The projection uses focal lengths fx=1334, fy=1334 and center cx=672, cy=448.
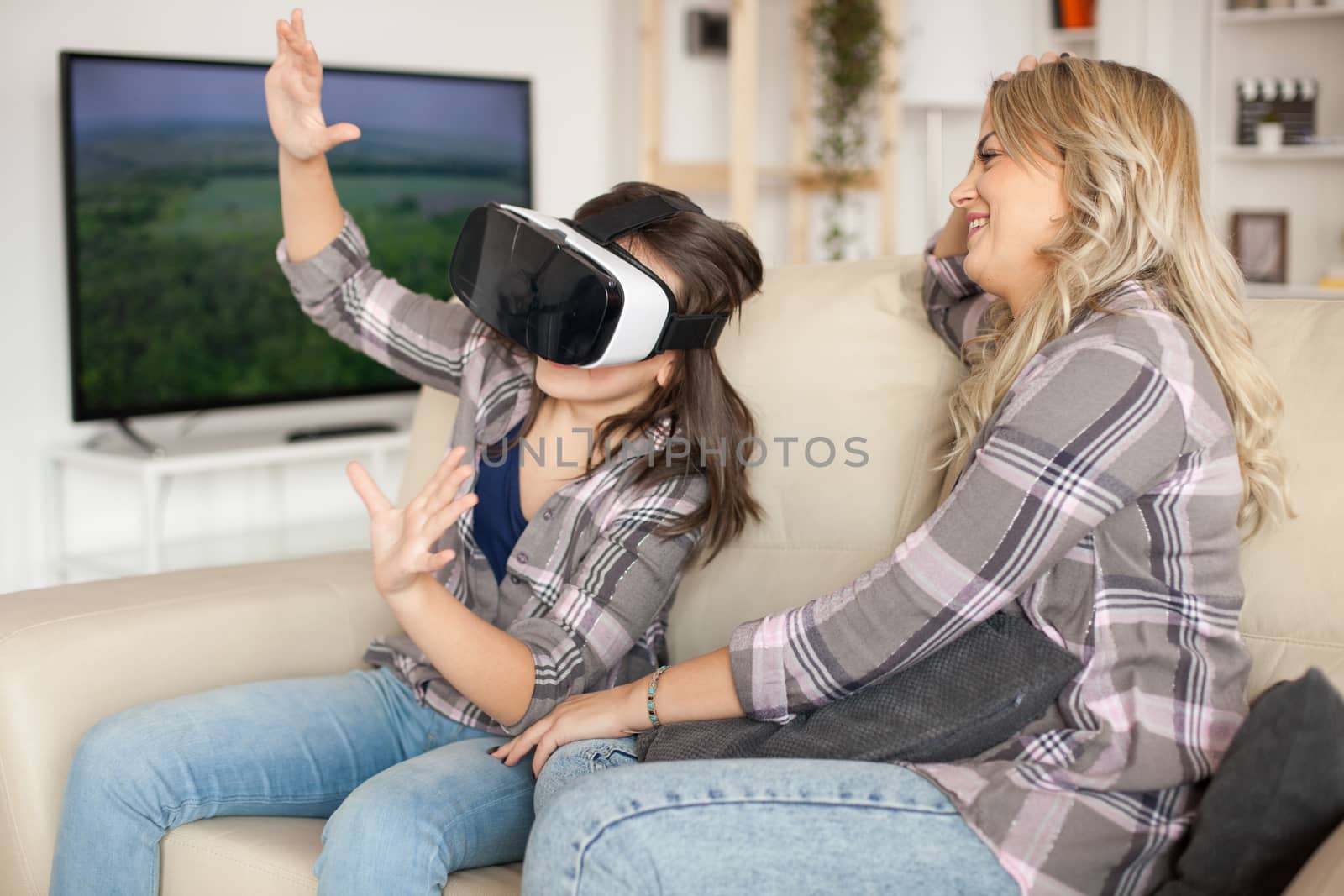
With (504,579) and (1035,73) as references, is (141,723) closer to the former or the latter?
(504,579)

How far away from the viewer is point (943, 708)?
1.11 metres

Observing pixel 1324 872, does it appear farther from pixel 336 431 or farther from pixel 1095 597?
pixel 336 431

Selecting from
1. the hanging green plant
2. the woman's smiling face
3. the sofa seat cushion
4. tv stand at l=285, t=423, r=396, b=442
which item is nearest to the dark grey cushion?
the woman's smiling face

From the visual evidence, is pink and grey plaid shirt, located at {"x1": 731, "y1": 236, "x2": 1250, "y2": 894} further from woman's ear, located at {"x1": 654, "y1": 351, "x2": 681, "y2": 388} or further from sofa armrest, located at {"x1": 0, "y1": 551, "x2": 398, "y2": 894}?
sofa armrest, located at {"x1": 0, "y1": 551, "x2": 398, "y2": 894}

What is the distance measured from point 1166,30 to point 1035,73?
12.3 feet

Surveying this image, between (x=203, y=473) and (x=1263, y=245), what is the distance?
335cm

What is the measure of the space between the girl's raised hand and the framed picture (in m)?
3.55

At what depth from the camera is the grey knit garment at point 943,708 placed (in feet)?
3.62

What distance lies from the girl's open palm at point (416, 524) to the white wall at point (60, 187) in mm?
2119

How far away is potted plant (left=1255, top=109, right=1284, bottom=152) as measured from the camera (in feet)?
13.8

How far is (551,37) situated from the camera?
4.03 m

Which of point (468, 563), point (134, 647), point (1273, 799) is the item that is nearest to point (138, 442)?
point (134, 647)

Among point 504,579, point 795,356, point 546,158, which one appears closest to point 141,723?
point 504,579

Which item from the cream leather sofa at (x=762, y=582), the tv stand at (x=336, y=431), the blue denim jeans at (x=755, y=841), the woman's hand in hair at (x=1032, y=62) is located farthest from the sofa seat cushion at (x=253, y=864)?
the tv stand at (x=336, y=431)
